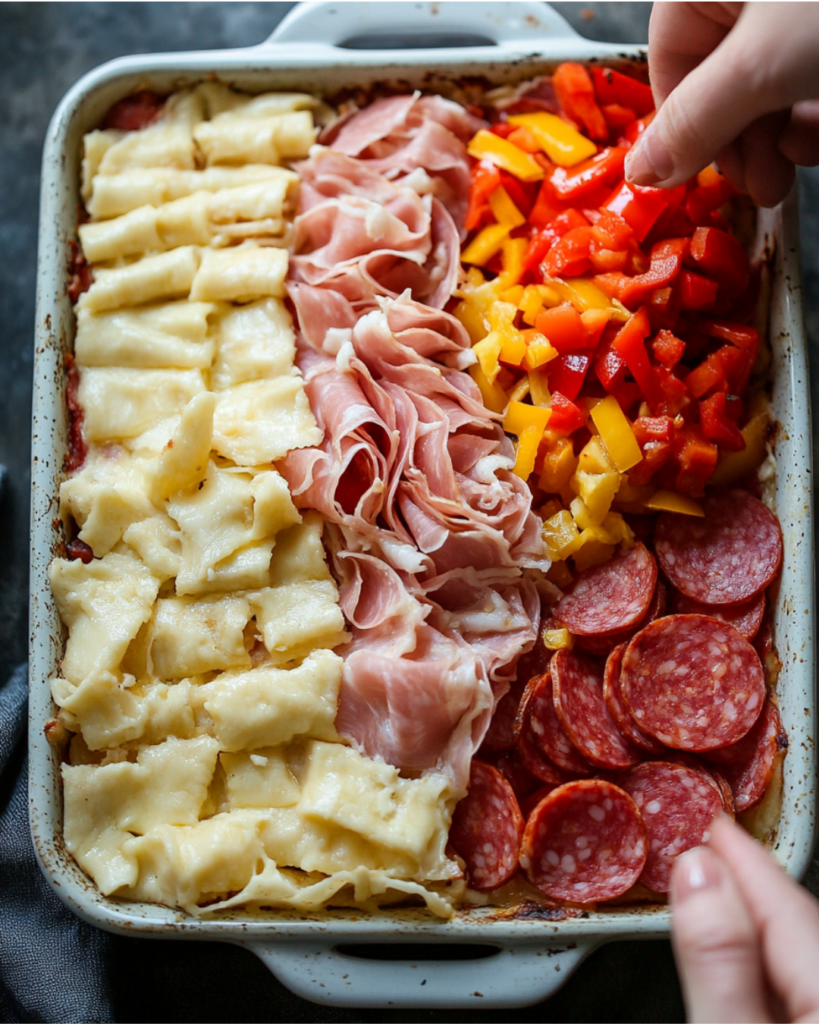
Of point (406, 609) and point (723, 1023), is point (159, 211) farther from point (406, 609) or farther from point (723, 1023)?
point (723, 1023)

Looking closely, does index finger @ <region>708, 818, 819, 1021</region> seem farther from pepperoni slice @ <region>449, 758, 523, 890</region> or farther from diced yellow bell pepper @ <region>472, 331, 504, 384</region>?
diced yellow bell pepper @ <region>472, 331, 504, 384</region>

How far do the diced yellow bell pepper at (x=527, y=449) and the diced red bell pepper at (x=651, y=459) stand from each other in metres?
0.29

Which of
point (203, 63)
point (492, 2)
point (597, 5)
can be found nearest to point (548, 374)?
point (492, 2)

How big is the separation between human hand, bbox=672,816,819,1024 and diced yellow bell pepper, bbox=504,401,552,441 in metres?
1.30

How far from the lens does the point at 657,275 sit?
258cm

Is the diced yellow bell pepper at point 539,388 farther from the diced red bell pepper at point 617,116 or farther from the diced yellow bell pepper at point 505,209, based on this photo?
the diced red bell pepper at point 617,116

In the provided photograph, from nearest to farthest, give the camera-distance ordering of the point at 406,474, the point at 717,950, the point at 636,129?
1. the point at 717,950
2. the point at 406,474
3. the point at 636,129

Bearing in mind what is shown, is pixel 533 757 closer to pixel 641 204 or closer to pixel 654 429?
pixel 654 429

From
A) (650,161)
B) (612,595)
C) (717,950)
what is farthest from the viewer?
(612,595)

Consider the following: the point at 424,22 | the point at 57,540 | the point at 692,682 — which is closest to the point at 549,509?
the point at 692,682

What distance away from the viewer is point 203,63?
9.50 ft

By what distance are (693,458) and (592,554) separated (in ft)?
1.32

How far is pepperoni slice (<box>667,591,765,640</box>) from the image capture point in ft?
8.51

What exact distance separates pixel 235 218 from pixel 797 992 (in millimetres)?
2508
